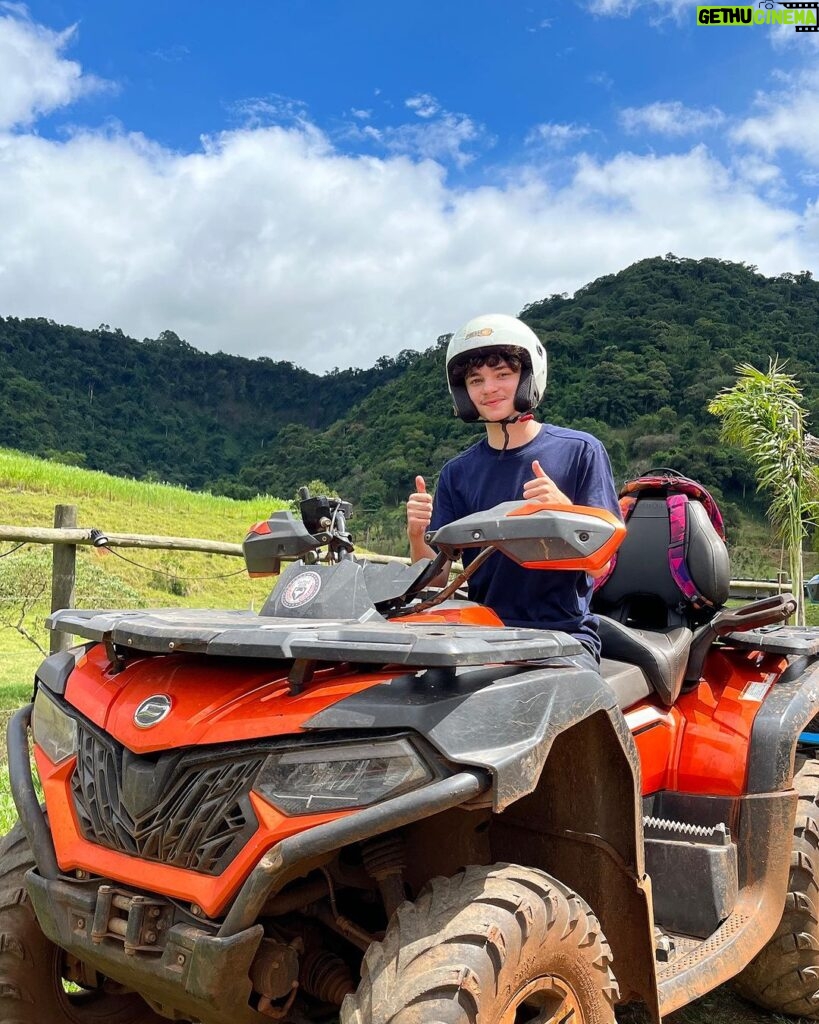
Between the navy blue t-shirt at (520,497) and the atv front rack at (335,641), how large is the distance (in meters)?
0.66

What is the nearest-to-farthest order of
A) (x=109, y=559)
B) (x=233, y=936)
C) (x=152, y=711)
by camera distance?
(x=233, y=936) → (x=152, y=711) → (x=109, y=559)

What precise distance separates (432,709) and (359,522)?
37094mm

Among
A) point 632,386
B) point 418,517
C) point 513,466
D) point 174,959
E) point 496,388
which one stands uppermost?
point 632,386

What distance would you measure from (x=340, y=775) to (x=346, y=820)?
89 mm

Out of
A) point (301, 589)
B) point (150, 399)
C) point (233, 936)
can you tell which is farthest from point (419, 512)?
point (150, 399)

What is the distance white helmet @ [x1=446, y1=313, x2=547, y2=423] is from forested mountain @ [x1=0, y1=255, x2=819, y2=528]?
3942cm

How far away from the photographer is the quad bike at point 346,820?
57.9 inches

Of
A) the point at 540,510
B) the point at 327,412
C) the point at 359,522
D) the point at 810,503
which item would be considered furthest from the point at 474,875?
the point at 327,412

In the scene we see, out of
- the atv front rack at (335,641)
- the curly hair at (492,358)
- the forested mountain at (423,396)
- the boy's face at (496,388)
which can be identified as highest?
the forested mountain at (423,396)

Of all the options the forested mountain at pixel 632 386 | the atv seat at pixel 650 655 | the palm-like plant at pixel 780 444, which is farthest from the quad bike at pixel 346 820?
the forested mountain at pixel 632 386

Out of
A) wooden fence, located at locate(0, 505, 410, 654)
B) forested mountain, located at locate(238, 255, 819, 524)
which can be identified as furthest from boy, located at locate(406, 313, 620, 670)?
forested mountain, located at locate(238, 255, 819, 524)

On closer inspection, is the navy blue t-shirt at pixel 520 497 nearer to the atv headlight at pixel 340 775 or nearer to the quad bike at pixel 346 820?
the quad bike at pixel 346 820

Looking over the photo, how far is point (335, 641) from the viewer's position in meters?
1.54

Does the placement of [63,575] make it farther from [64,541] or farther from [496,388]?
[496,388]
